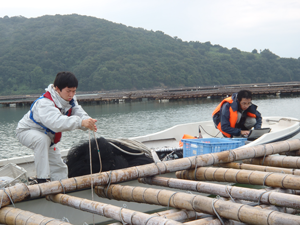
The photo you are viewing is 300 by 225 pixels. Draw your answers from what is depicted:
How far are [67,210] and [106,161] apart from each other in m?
0.91

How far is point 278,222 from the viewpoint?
235 centimetres

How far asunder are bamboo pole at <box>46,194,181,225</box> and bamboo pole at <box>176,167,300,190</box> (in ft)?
4.82

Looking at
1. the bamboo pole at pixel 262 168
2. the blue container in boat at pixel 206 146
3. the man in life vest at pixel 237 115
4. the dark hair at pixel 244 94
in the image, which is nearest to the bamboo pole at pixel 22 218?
the bamboo pole at pixel 262 168

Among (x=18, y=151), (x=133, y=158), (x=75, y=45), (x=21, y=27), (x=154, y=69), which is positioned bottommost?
(x=18, y=151)

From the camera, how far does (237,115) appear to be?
5930mm

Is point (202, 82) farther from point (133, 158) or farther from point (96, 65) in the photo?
point (133, 158)

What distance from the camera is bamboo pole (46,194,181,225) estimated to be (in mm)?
2505

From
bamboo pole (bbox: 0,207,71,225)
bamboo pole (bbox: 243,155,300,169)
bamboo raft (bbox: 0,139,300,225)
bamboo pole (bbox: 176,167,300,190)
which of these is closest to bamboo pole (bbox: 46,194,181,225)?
bamboo raft (bbox: 0,139,300,225)

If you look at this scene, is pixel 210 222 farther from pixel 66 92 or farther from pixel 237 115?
pixel 237 115

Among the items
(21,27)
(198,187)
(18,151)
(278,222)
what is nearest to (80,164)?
(198,187)

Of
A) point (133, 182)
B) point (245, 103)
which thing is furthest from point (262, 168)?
point (245, 103)

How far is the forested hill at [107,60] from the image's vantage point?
78.4 metres

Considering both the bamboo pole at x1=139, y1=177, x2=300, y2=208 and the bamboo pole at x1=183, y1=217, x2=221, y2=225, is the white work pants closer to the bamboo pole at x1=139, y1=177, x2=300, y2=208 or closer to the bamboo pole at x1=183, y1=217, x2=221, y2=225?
the bamboo pole at x1=139, y1=177, x2=300, y2=208

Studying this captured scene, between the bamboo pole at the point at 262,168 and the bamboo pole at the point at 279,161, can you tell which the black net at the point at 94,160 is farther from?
the bamboo pole at the point at 279,161
